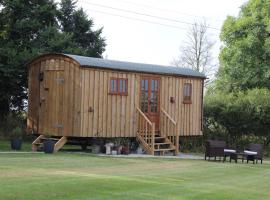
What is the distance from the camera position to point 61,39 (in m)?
27.6

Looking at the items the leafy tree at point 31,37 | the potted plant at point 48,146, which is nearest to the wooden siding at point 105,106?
the potted plant at point 48,146

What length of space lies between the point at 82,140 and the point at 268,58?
1478 cm

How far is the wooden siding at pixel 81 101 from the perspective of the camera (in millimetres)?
20141

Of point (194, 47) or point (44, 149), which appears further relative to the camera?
point (194, 47)

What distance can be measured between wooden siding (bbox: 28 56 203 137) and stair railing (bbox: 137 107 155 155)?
0.21 metres

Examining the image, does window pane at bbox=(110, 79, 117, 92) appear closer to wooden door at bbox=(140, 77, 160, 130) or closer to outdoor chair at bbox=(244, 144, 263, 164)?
wooden door at bbox=(140, 77, 160, 130)

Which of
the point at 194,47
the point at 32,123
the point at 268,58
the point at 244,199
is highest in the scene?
the point at 194,47

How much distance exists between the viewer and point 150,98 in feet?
74.5

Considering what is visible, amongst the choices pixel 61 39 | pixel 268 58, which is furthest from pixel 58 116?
pixel 268 58

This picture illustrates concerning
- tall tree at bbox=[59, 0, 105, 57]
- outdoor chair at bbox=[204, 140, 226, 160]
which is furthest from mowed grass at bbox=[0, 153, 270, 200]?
→ tall tree at bbox=[59, 0, 105, 57]

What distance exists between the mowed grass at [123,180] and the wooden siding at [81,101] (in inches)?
110

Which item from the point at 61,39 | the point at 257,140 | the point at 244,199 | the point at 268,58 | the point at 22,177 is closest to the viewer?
the point at 244,199

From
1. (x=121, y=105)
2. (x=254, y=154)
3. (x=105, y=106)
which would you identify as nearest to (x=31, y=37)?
(x=121, y=105)

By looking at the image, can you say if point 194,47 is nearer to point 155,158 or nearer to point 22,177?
point 155,158
